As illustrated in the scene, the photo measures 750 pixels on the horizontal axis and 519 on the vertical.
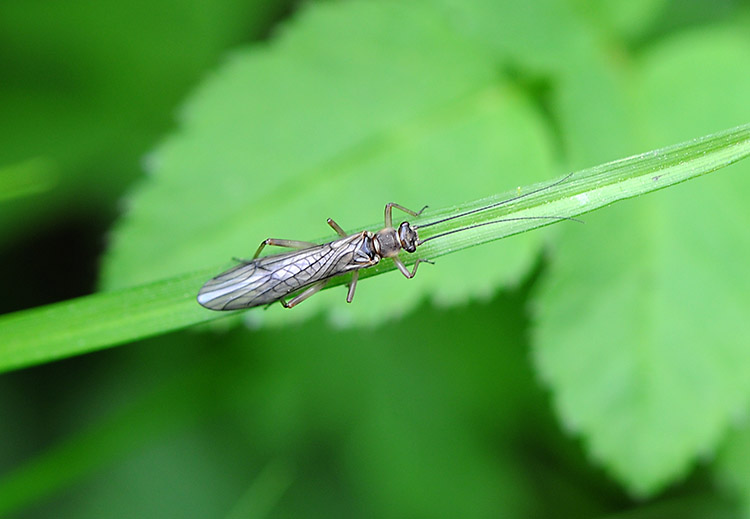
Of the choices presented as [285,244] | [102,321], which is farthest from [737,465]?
[102,321]

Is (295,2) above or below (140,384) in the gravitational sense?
above

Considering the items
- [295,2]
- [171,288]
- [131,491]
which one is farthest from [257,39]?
[131,491]

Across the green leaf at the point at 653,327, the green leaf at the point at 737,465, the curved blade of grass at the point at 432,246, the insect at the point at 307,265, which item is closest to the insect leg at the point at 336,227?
the insect at the point at 307,265

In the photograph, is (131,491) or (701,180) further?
(131,491)

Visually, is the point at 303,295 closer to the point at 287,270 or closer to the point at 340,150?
the point at 287,270

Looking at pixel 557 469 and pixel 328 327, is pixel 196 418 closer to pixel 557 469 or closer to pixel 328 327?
pixel 328 327
